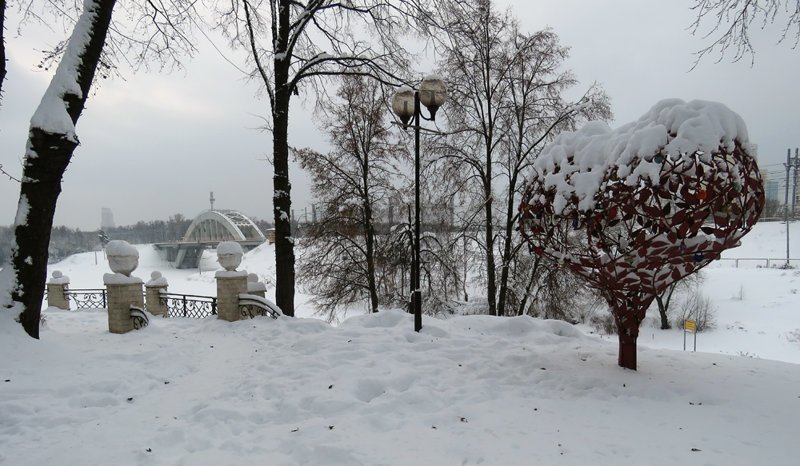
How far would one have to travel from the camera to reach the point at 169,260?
66.4 metres

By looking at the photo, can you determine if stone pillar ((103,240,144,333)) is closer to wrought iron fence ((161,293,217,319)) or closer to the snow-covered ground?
the snow-covered ground

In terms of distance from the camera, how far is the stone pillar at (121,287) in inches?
321

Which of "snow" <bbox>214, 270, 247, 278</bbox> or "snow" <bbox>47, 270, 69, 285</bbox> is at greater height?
"snow" <bbox>214, 270, 247, 278</bbox>

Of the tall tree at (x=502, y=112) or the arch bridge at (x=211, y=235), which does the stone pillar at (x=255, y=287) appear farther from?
the arch bridge at (x=211, y=235)

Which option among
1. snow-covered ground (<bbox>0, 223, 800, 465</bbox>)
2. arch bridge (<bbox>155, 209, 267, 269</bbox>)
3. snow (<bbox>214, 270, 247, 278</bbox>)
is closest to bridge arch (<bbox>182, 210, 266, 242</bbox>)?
arch bridge (<bbox>155, 209, 267, 269</bbox>)

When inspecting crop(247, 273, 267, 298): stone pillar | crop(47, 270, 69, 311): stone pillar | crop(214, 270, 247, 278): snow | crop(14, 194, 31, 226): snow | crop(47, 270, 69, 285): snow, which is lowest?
crop(47, 270, 69, 311): stone pillar

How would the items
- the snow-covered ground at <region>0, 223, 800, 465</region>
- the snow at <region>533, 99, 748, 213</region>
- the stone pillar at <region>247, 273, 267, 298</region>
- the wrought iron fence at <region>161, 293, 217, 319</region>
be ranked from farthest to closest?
1. the wrought iron fence at <region>161, 293, 217, 319</region>
2. the stone pillar at <region>247, 273, 267, 298</region>
3. the snow at <region>533, 99, 748, 213</region>
4. the snow-covered ground at <region>0, 223, 800, 465</region>

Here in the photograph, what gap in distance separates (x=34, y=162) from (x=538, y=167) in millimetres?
6783

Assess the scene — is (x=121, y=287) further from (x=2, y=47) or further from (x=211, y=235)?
Answer: (x=211, y=235)

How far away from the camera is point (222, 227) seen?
6406cm

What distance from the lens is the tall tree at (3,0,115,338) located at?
567cm

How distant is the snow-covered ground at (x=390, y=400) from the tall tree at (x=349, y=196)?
30.6 feet

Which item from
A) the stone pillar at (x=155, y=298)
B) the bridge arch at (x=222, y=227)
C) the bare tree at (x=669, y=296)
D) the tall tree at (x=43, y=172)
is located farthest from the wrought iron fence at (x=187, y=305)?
the bridge arch at (x=222, y=227)

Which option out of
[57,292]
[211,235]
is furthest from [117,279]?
[211,235]
